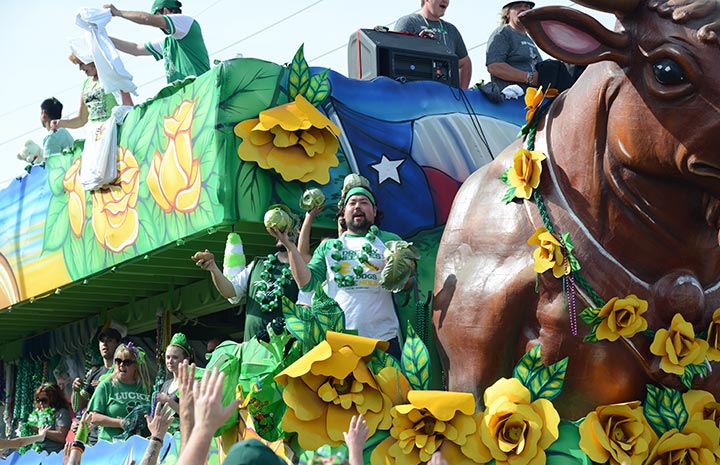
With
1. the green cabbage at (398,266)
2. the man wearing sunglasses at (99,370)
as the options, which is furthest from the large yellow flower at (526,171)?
the man wearing sunglasses at (99,370)

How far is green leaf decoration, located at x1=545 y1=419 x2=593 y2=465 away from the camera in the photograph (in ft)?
14.7

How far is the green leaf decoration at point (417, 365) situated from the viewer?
472 centimetres

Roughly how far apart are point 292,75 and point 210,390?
153 inches

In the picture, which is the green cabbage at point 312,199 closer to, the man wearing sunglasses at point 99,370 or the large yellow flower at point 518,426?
the large yellow flower at point 518,426

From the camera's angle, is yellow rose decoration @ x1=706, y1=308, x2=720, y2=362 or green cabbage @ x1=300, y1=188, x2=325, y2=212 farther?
green cabbage @ x1=300, y1=188, x2=325, y2=212

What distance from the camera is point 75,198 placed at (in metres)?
7.75

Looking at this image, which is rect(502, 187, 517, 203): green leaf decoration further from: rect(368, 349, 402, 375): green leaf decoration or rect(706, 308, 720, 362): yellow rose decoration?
rect(706, 308, 720, 362): yellow rose decoration

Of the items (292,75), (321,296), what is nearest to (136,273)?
(292,75)

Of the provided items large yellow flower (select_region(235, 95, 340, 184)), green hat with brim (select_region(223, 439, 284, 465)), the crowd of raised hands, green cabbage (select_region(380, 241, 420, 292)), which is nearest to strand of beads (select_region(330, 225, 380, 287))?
green cabbage (select_region(380, 241, 420, 292))

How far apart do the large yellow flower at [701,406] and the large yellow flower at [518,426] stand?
604mm

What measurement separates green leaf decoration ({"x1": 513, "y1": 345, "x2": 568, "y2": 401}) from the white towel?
13.3ft

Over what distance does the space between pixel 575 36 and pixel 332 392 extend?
1.74m

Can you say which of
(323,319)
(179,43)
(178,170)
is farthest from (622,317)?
(179,43)

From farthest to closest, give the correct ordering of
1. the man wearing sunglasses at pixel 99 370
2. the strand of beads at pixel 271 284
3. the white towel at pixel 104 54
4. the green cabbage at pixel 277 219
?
the man wearing sunglasses at pixel 99 370, the white towel at pixel 104 54, the strand of beads at pixel 271 284, the green cabbage at pixel 277 219
